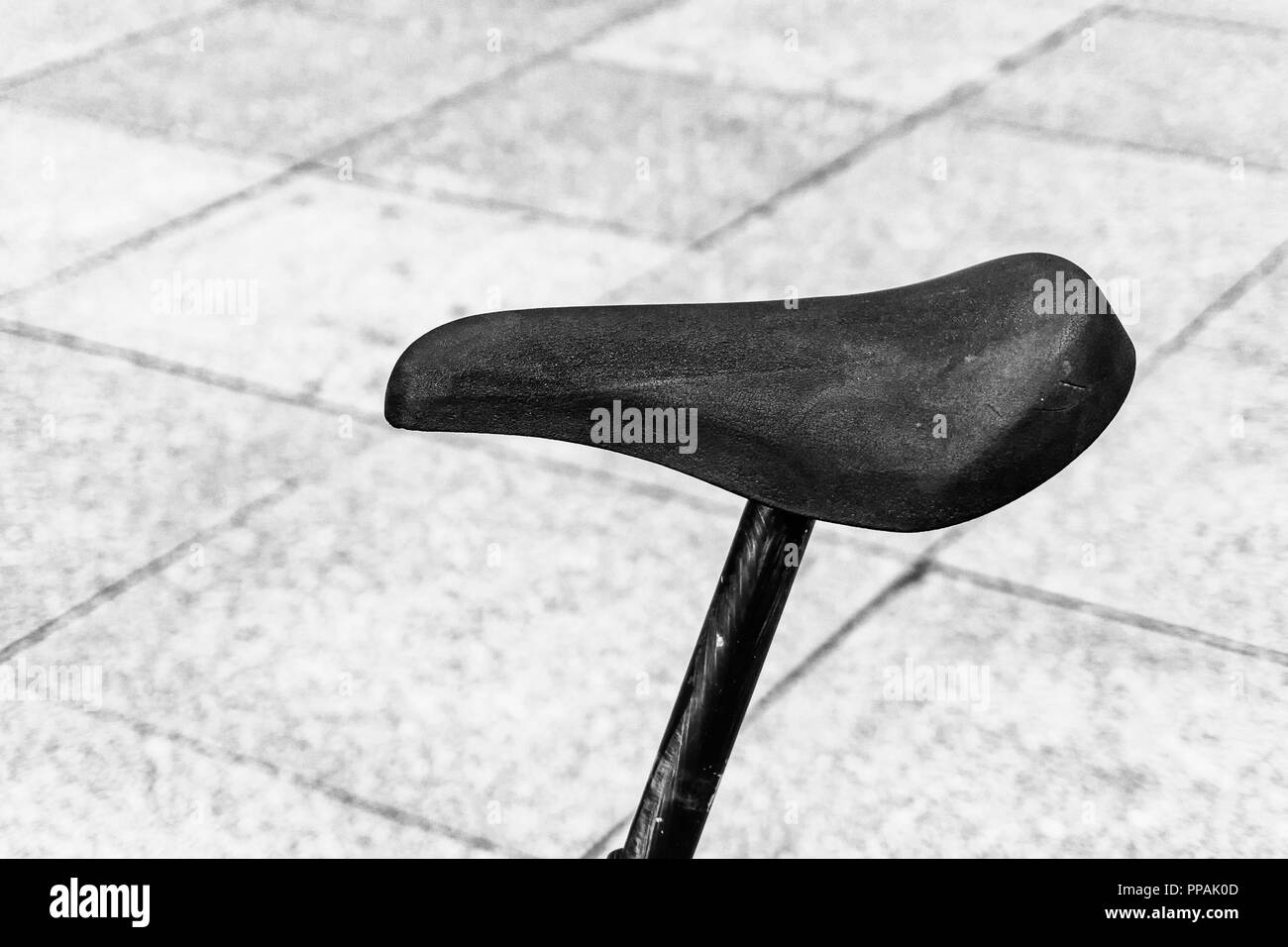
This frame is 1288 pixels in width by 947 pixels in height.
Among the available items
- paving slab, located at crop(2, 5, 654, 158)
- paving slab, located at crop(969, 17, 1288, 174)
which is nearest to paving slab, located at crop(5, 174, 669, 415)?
paving slab, located at crop(2, 5, 654, 158)

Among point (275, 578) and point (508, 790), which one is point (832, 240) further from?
point (508, 790)

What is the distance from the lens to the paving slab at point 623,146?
22.9ft

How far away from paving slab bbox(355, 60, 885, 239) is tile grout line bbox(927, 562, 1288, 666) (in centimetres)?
229

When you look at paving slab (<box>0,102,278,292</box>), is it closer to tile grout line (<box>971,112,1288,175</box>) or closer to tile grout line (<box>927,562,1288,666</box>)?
tile grout line (<box>971,112,1288,175</box>)

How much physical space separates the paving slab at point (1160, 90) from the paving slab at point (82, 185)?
10.9 ft

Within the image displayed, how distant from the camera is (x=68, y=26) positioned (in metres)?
8.62

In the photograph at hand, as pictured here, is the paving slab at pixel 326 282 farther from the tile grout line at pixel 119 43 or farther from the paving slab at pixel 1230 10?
the paving slab at pixel 1230 10

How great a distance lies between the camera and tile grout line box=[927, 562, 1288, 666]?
4.54 m

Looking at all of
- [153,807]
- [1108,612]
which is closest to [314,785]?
[153,807]

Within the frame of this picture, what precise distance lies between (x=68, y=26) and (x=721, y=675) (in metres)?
7.53

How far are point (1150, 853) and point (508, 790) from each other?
143cm

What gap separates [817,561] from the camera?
16.2ft

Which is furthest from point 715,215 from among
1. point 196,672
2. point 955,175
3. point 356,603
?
point 196,672
